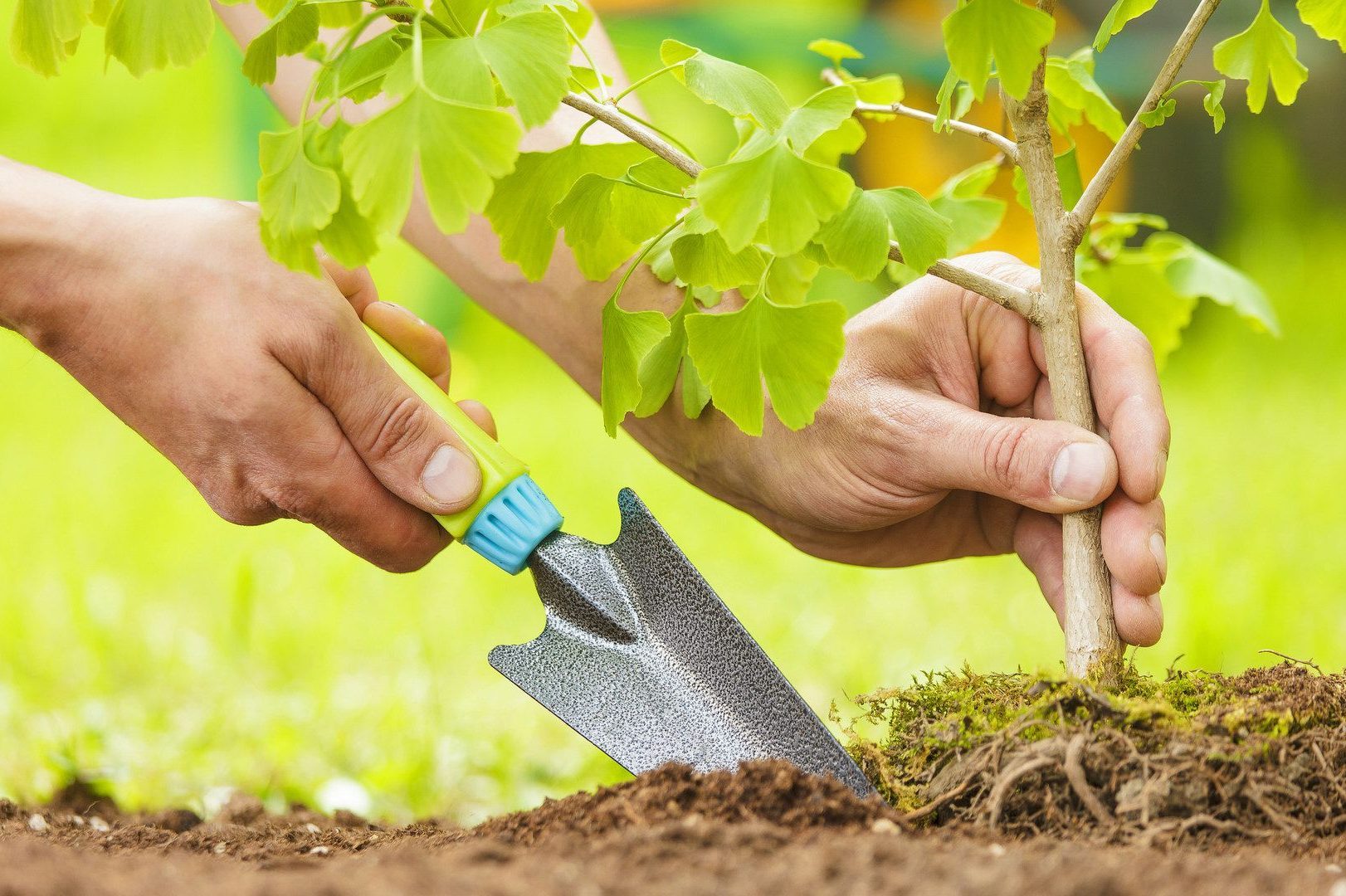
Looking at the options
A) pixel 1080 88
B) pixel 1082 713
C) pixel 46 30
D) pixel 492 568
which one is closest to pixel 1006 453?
pixel 1082 713

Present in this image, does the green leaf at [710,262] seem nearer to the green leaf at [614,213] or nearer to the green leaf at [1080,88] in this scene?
the green leaf at [614,213]

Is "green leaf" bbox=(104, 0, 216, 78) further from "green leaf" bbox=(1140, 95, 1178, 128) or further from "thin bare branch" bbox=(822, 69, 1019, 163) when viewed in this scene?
"green leaf" bbox=(1140, 95, 1178, 128)

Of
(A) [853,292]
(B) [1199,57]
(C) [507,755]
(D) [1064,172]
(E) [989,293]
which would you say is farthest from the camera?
(B) [1199,57]

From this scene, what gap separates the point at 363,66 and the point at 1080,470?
729mm

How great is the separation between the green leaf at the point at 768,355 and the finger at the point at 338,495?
43 cm

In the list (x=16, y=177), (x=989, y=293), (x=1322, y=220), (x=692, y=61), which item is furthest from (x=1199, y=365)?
(x=16, y=177)

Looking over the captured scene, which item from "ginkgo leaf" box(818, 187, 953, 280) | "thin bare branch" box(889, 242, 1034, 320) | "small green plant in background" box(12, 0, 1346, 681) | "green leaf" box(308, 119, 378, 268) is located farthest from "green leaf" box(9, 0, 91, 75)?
"thin bare branch" box(889, 242, 1034, 320)

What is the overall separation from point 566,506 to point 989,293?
1.89 meters

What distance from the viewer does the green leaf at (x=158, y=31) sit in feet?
2.81

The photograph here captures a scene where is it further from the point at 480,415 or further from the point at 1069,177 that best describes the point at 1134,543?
the point at 480,415

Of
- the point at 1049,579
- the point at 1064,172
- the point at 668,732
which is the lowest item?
the point at 668,732

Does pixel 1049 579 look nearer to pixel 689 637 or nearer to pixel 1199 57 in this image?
pixel 689 637

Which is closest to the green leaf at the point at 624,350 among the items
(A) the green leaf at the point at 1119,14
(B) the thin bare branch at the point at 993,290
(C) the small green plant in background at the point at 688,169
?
(C) the small green plant in background at the point at 688,169

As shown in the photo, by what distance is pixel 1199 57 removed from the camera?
429cm
